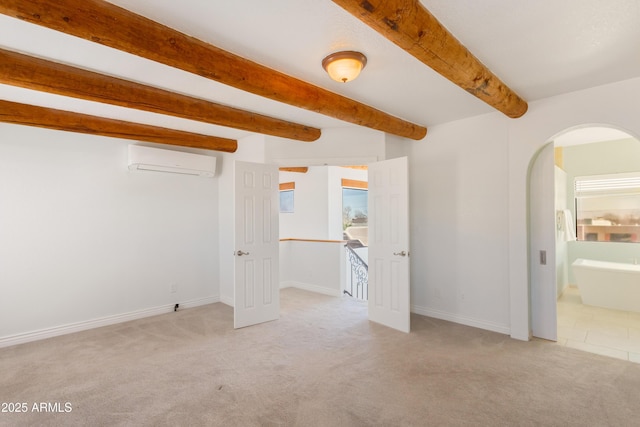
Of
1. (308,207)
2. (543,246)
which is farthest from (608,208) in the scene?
(308,207)

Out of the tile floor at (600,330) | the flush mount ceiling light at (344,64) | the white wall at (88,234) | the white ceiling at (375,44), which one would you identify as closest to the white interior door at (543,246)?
the tile floor at (600,330)

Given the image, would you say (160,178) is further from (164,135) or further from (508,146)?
(508,146)

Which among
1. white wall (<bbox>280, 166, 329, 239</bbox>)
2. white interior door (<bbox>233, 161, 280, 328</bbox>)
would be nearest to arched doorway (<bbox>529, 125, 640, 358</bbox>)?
white interior door (<bbox>233, 161, 280, 328</bbox>)

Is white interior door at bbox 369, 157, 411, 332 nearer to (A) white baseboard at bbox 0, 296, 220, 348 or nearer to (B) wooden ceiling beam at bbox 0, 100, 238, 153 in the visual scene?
(B) wooden ceiling beam at bbox 0, 100, 238, 153

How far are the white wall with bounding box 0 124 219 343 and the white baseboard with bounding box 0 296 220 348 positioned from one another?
24 millimetres

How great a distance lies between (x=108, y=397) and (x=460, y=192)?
13.1 ft

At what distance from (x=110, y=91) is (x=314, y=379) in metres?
2.84

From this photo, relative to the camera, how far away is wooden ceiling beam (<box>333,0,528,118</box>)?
1.52 meters

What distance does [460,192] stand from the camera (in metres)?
3.94

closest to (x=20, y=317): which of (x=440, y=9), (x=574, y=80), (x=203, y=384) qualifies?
(x=203, y=384)

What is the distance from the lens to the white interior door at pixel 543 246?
3.34m

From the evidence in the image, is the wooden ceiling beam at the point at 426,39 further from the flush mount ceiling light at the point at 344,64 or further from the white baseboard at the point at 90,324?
the white baseboard at the point at 90,324

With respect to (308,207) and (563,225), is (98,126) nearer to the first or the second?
(308,207)

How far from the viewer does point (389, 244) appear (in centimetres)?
388
